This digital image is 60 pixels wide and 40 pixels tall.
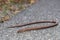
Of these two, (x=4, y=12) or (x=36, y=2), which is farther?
(x=36, y=2)

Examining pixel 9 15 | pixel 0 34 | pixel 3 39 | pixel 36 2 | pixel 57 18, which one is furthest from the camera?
pixel 36 2

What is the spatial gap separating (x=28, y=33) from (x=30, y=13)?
2339 millimetres

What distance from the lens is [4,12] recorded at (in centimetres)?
757

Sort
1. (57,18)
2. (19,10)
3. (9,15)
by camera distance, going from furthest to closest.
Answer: (19,10)
(9,15)
(57,18)

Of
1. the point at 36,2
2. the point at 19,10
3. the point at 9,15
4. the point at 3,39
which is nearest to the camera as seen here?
the point at 3,39

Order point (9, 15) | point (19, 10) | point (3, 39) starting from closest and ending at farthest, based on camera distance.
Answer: point (3, 39)
point (9, 15)
point (19, 10)

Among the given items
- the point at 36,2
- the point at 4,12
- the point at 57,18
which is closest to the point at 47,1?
the point at 36,2

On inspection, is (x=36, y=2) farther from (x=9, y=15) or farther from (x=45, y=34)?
(x=45, y=34)

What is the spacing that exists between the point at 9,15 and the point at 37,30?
2.08 metres

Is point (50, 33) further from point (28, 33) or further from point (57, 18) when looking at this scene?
point (57, 18)

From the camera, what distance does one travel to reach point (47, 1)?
9602 millimetres

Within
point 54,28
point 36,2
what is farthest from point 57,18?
point 36,2

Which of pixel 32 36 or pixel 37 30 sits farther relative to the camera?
pixel 37 30

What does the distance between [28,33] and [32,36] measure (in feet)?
0.76
